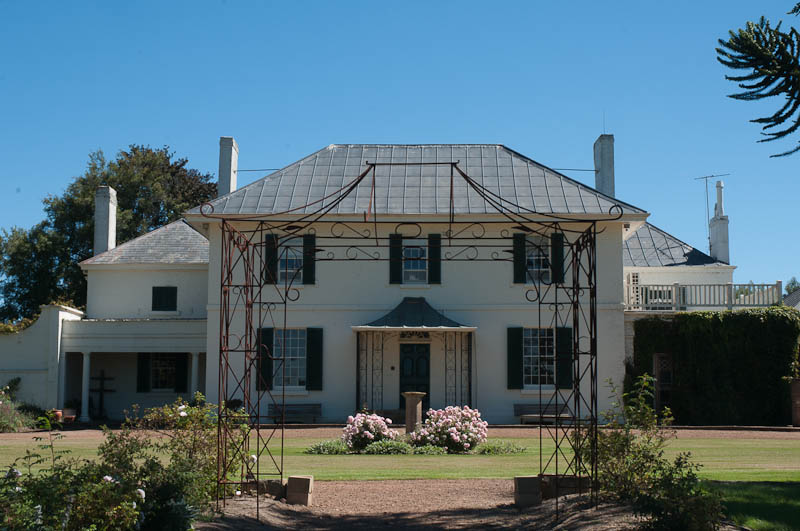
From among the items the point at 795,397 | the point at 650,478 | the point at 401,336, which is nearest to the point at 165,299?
the point at 401,336

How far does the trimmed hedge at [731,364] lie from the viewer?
912 inches

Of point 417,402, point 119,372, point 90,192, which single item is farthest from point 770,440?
point 90,192

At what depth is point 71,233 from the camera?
1492 inches

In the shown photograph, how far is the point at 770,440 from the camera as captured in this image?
18094 millimetres

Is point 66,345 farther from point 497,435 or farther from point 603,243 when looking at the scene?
point 603,243

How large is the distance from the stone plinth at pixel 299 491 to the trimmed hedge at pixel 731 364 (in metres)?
15.0

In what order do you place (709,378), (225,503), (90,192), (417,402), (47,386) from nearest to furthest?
(225,503), (417,402), (709,378), (47,386), (90,192)

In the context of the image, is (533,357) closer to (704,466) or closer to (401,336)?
(401,336)

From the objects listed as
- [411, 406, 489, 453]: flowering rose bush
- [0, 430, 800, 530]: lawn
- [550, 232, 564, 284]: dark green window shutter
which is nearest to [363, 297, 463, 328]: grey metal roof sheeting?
[550, 232, 564, 284]: dark green window shutter

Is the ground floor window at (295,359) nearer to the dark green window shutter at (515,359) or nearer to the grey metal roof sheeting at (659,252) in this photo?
the dark green window shutter at (515,359)

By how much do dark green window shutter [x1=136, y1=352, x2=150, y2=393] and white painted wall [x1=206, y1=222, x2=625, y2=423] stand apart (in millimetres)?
4353

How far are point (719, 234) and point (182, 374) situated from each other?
19297 mm

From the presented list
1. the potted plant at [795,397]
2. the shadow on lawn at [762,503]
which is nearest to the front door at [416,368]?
the potted plant at [795,397]

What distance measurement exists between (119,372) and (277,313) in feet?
24.2
